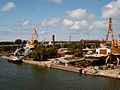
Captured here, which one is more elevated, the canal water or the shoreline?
the shoreline

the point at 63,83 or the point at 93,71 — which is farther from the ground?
the point at 93,71

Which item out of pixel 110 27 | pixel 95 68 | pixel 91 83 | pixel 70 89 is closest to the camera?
pixel 70 89

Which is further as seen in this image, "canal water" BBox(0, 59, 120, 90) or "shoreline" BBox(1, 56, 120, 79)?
"shoreline" BBox(1, 56, 120, 79)

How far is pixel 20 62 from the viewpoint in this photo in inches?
2116

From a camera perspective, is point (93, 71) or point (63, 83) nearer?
point (63, 83)

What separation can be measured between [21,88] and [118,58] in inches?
775

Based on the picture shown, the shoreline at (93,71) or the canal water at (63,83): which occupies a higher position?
the shoreline at (93,71)

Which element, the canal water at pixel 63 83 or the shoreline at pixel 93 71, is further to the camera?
the shoreline at pixel 93 71

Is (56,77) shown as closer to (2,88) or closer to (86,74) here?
(86,74)

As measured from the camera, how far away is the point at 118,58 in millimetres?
41312

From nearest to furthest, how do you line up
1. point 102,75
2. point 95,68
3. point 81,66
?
point 102,75 → point 95,68 → point 81,66

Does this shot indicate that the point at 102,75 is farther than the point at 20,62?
No

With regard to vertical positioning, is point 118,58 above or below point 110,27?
below

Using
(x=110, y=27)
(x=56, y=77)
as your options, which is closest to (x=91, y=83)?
(x=56, y=77)
